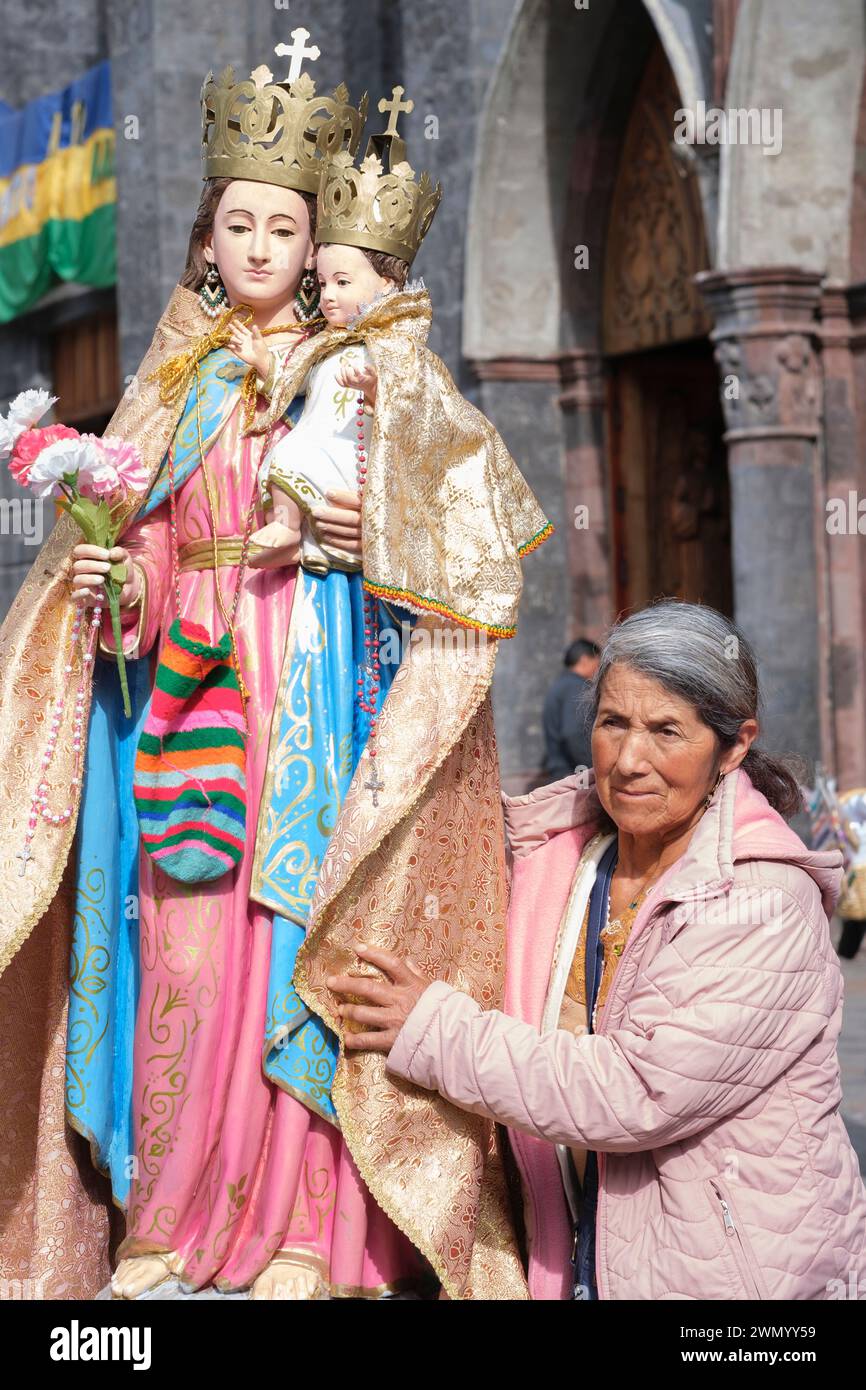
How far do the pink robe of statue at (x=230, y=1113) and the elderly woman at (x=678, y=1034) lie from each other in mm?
257

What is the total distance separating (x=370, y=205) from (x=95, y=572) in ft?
2.59

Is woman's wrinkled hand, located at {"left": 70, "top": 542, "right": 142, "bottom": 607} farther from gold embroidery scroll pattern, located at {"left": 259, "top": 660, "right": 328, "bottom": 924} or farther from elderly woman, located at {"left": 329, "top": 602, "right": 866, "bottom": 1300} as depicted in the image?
elderly woman, located at {"left": 329, "top": 602, "right": 866, "bottom": 1300}

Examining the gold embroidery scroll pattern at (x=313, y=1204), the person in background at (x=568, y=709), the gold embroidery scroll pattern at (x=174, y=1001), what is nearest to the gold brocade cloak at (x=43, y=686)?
the gold embroidery scroll pattern at (x=174, y=1001)

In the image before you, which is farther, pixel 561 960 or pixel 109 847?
pixel 109 847

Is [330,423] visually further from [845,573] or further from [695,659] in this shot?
[845,573]

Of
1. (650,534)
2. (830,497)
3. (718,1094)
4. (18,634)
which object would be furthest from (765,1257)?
(650,534)

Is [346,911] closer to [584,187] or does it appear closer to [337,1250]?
[337,1250]

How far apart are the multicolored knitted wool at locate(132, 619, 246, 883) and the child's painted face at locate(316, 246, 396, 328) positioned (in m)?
0.61

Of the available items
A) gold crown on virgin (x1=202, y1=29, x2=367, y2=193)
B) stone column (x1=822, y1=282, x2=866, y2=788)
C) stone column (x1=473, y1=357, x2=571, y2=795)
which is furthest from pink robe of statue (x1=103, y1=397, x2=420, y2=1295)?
stone column (x1=473, y1=357, x2=571, y2=795)

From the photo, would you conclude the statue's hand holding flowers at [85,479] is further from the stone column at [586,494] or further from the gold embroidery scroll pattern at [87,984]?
the stone column at [586,494]

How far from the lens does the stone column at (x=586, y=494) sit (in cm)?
1081

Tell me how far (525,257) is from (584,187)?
50 cm

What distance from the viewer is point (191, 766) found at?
10.9ft

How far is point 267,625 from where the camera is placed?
3471 millimetres
